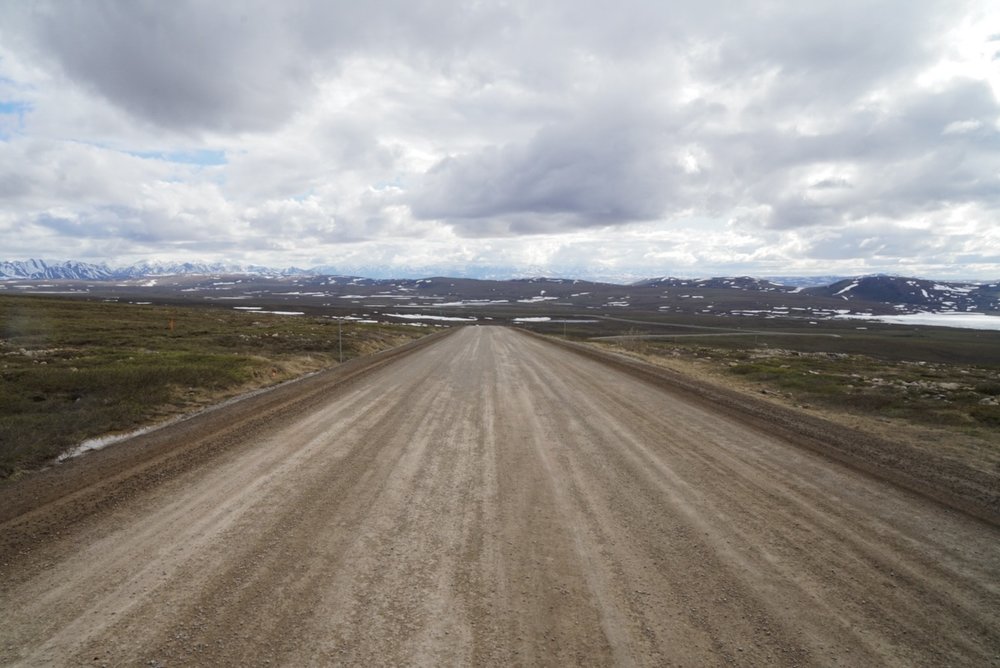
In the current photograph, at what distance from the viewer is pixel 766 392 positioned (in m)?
16.8

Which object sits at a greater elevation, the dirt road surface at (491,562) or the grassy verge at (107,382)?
the dirt road surface at (491,562)

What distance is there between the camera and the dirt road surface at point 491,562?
3697 millimetres

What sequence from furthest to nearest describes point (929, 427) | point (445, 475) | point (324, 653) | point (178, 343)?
point (178, 343)
point (929, 427)
point (445, 475)
point (324, 653)

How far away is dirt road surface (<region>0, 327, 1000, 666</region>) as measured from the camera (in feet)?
12.1

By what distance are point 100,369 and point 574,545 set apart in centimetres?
1809

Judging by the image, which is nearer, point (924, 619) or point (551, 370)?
point (924, 619)

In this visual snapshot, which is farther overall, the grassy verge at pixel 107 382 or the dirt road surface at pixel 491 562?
the grassy verge at pixel 107 382

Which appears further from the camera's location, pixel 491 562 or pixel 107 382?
pixel 107 382

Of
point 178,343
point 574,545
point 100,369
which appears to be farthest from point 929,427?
point 178,343

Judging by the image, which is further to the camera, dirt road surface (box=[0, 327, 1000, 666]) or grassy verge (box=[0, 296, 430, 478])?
grassy verge (box=[0, 296, 430, 478])

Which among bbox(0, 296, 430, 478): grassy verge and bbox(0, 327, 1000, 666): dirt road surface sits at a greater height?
bbox(0, 327, 1000, 666): dirt road surface

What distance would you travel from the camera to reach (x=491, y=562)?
485 centimetres

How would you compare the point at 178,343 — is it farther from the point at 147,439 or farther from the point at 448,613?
the point at 448,613

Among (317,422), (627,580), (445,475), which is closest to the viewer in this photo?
(627,580)
